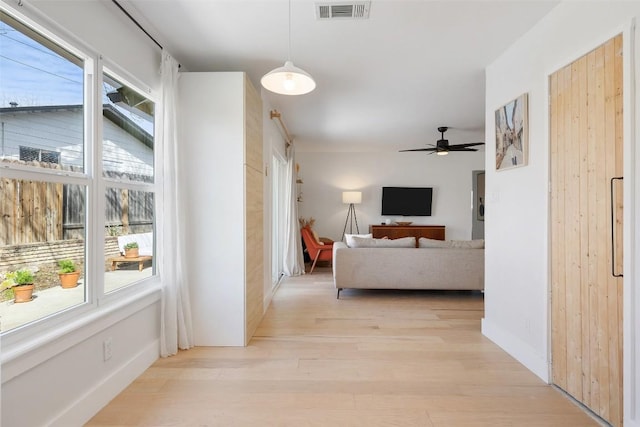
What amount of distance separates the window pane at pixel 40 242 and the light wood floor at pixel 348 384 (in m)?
0.73

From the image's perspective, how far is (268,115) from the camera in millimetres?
4066

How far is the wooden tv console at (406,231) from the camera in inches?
284

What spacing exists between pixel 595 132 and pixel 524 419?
5.43 ft

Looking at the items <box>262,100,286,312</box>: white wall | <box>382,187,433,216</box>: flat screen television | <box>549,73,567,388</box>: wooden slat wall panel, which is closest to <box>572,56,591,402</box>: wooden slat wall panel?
<box>549,73,567,388</box>: wooden slat wall panel

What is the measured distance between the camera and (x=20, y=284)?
1.57 m

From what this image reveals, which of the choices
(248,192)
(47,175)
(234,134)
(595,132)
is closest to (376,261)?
(248,192)

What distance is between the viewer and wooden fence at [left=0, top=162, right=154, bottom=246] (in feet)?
4.87

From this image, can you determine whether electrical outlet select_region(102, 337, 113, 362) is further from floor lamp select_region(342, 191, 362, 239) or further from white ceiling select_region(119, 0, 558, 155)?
floor lamp select_region(342, 191, 362, 239)

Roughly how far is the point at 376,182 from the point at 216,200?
210 inches

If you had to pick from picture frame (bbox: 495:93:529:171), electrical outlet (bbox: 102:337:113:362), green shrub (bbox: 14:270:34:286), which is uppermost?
picture frame (bbox: 495:93:529:171)

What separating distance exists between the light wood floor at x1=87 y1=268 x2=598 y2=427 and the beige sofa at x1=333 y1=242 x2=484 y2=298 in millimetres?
943

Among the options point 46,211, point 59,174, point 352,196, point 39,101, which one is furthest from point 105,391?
point 352,196

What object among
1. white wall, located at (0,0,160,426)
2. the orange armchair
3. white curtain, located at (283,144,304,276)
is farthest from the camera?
the orange armchair

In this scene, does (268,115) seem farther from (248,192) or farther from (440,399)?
(440,399)
